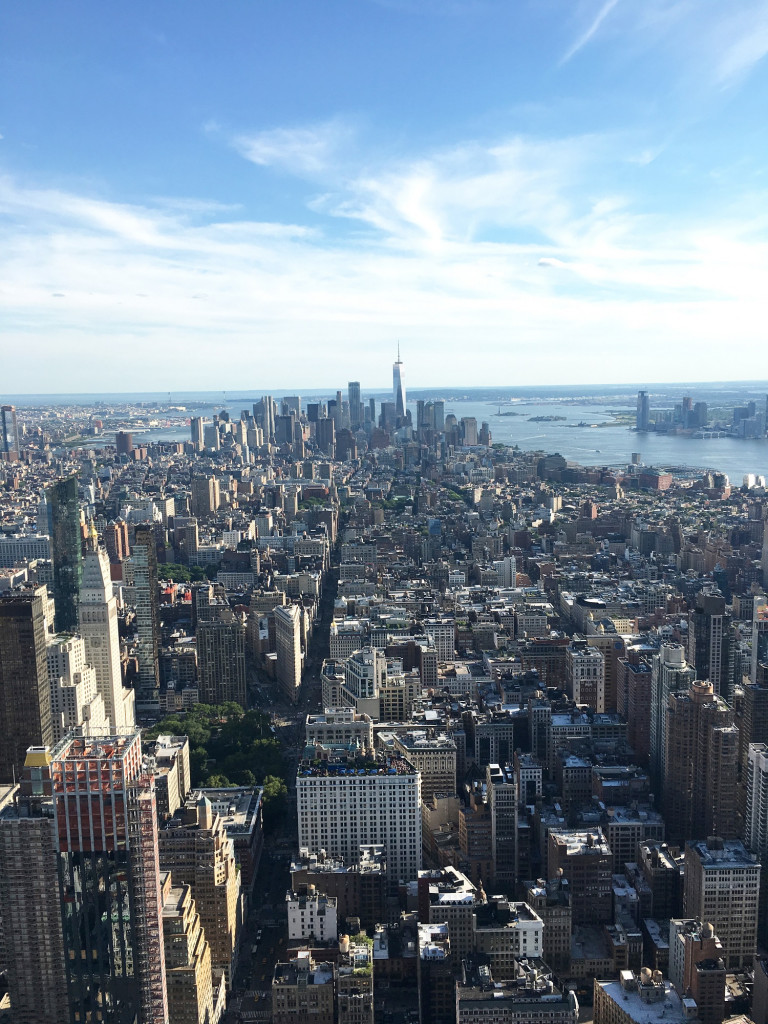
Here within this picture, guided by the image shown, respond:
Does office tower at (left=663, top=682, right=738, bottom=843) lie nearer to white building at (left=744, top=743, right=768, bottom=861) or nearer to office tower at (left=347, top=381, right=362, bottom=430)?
white building at (left=744, top=743, right=768, bottom=861)

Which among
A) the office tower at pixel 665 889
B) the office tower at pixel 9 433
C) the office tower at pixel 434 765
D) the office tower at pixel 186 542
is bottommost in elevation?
the office tower at pixel 665 889

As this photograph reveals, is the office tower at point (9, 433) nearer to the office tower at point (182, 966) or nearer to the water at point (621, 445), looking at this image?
the water at point (621, 445)

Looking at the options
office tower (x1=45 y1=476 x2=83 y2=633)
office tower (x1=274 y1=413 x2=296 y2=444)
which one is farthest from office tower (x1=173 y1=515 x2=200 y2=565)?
office tower (x1=274 y1=413 x2=296 y2=444)

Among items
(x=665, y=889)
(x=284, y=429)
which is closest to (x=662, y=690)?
(x=665, y=889)

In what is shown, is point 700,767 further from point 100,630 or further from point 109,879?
point 100,630

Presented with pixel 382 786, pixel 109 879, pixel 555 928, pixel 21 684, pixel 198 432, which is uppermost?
pixel 198 432

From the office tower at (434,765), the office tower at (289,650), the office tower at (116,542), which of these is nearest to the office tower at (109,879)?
the office tower at (434,765)
